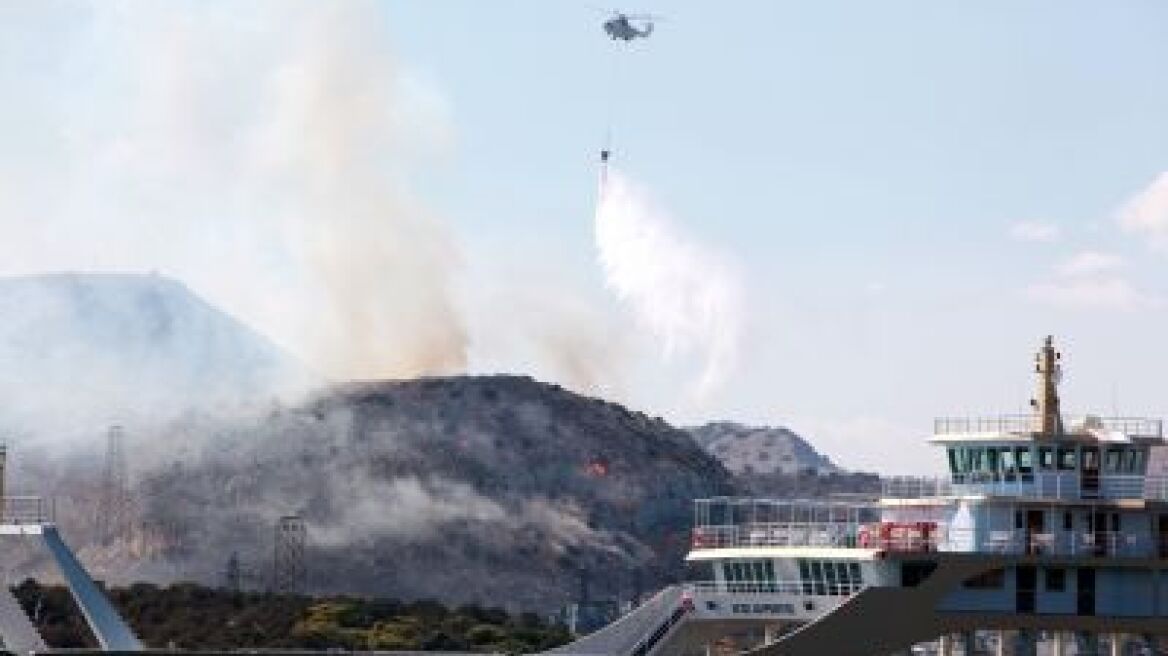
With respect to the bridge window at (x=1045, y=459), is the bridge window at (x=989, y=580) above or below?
below

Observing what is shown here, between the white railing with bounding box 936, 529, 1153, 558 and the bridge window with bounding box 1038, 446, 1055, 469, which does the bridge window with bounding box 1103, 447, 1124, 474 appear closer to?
the bridge window with bounding box 1038, 446, 1055, 469

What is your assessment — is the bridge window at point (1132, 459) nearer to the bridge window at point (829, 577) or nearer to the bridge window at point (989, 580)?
the bridge window at point (989, 580)

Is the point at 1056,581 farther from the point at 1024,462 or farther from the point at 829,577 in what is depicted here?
the point at 829,577

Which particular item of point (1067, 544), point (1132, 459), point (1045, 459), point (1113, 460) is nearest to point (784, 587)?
point (1067, 544)

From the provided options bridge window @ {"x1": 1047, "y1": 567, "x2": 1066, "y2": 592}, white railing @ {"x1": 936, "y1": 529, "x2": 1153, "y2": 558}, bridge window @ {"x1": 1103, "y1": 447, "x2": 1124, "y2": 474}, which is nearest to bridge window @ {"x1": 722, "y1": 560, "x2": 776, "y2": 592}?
white railing @ {"x1": 936, "y1": 529, "x2": 1153, "y2": 558}

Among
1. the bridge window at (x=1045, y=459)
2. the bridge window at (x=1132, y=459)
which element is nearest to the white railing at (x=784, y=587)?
the bridge window at (x=1045, y=459)

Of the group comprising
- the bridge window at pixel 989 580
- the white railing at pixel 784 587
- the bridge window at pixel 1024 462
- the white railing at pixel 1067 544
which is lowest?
the white railing at pixel 784 587
